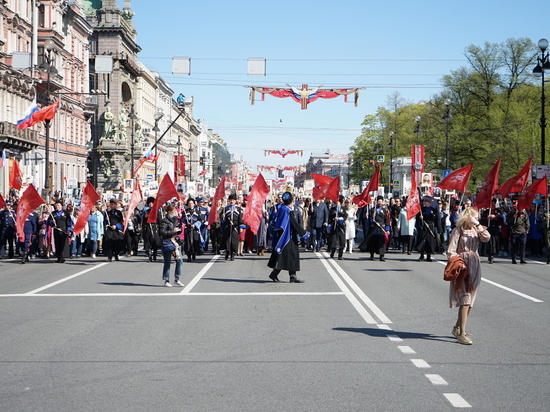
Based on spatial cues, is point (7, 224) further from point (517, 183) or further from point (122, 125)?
point (122, 125)

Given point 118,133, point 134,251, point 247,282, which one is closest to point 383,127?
point 118,133

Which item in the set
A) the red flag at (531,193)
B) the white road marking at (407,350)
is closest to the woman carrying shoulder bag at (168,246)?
the white road marking at (407,350)

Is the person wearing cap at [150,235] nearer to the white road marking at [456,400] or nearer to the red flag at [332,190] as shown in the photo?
the red flag at [332,190]

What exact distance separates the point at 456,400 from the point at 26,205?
18827 mm

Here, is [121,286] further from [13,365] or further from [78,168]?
[78,168]

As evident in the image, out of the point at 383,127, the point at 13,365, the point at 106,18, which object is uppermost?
the point at 106,18

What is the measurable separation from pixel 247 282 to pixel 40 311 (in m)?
5.49

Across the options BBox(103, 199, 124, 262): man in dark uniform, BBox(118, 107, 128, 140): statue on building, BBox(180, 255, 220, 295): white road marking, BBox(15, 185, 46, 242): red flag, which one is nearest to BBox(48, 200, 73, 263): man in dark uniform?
BBox(15, 185, 46, 242): red flag

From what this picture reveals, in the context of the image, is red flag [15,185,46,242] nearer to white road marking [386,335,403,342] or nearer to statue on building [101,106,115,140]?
white road marking [386,335,403,342]

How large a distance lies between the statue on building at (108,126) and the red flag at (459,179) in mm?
66938

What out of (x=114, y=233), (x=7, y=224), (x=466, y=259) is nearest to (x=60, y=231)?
(x=114, y=233)

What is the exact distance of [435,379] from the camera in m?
7.75

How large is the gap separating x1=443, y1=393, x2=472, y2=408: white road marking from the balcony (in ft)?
140

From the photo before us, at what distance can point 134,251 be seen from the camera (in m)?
28.1
